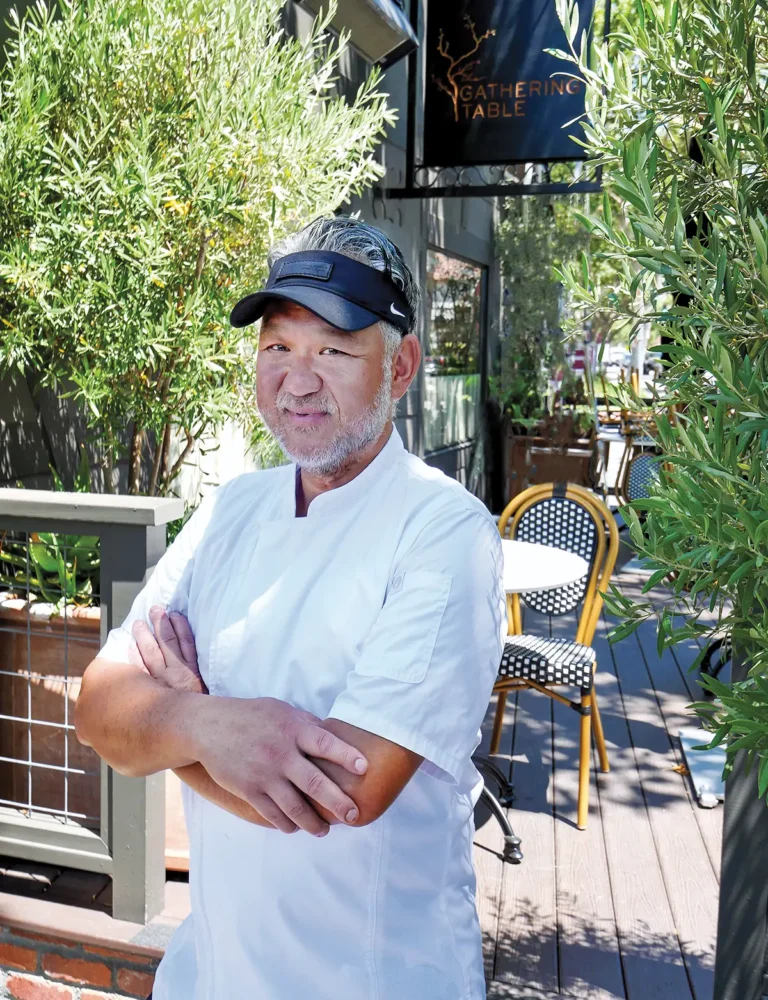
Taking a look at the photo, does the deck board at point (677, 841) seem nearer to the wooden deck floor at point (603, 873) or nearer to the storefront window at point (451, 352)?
the wooden deck floor at point (603, 873)

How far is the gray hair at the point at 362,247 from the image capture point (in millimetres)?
1580

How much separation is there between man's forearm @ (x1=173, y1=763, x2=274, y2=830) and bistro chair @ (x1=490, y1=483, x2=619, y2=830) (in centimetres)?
277

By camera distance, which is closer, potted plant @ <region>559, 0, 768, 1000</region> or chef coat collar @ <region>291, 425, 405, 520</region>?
potted plant @ <region>559, 0, 768, 1000</region>

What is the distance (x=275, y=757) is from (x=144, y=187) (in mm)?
2015

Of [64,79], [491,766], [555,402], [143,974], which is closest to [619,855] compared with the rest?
[491,766]

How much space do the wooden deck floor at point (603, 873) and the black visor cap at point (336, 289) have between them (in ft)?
7.63

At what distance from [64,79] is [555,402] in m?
9.21

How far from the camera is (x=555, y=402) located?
11.8 m

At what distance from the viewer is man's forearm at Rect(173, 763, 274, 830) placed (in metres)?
1.46

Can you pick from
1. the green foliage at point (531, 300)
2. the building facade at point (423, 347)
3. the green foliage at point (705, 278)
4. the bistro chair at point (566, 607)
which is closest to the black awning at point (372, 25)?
the building facade at point (423, 347)

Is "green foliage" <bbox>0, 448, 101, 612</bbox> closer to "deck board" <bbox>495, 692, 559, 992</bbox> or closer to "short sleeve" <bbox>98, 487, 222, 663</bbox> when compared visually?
"short sleeve" <bbox>98, 487, 222, 663</bbox>

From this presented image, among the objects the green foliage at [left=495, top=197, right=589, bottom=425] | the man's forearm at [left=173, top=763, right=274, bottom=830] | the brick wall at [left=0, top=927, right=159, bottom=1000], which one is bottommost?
the brick wall at [left=0, top=927, right=159, bottom=1000]

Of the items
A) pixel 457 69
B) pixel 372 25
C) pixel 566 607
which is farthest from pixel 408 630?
pixel 457 69

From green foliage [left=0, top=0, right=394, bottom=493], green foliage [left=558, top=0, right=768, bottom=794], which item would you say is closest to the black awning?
green foliage [left=0, top=0, right=394, bottom=493]
